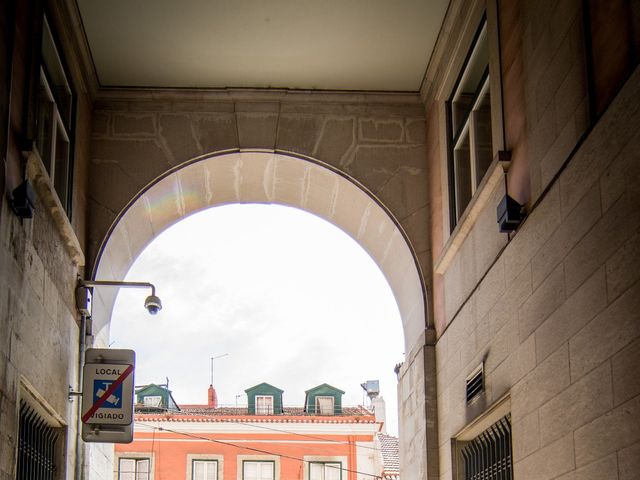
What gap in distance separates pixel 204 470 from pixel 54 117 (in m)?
24.8

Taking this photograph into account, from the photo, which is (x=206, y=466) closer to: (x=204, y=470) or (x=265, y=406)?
(x=204, y=470)

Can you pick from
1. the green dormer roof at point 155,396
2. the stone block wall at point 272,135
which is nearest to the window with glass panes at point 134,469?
the green dormer roof at point 155,396

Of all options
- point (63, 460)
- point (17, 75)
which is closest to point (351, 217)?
point (63, 460)

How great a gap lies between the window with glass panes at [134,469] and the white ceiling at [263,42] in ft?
77.2

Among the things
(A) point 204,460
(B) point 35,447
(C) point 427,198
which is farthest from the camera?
(A) point 204,460

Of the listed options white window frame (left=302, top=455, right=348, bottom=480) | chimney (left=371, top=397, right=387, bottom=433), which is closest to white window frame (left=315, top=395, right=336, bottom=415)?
chimney (left=371, top=397, right=387, bottom=433)

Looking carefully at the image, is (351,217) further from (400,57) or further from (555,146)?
(555,146)

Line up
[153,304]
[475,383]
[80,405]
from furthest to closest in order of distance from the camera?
[153,304], [80,405], [475,383]

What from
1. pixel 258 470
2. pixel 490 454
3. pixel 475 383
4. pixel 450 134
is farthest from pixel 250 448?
pixel 475 383

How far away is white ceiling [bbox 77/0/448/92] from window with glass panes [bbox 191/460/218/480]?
2352 centimetres

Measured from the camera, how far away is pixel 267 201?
11.5 meters

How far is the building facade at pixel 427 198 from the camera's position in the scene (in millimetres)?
5398

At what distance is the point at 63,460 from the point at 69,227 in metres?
1.85

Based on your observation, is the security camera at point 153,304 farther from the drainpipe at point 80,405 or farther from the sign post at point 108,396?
the sign post at point 108,396
